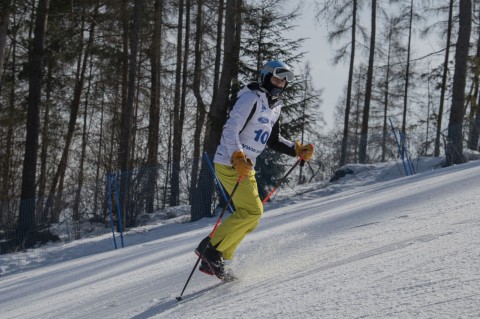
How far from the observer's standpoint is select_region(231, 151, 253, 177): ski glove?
4656 mm

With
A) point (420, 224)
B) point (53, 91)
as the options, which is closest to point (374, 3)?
point (53, 91)

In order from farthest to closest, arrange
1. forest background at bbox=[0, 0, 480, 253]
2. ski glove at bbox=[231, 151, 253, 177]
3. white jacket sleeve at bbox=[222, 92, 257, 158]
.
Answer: forest background at bbox=[0, 0, 480, 253] < white jacket sleeve at bbox=[222, 92, 257, 158] < ski glove at bbox=[231, 151, 253, 177]

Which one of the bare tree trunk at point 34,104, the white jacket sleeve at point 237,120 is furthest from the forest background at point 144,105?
the white jacket sleeve at point 237,120

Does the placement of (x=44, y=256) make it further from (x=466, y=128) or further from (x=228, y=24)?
(x=466, y=128)

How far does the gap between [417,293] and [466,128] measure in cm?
1369

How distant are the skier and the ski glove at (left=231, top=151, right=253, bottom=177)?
17 mm

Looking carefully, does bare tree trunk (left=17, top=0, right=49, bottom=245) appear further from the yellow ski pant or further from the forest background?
the yellow ski pant

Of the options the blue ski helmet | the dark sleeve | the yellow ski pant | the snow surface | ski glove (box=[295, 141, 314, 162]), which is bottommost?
the snow surface

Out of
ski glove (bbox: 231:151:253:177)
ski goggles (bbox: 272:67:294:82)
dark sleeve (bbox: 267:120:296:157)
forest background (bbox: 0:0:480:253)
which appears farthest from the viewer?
forest background (bbox: 0:0:480:253)

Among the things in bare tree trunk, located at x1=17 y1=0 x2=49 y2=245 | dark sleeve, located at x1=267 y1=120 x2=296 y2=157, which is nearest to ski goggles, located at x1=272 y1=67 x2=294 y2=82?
dark sleeve, located at x1=267 y1=120 x2=296 y2=157

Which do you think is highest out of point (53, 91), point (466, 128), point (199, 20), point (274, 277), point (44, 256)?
point (199, 20)

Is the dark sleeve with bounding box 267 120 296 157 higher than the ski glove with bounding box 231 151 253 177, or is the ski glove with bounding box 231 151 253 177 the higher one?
Answer: the dark sleeve with bounding box 267 120 296 157

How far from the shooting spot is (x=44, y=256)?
1264 cm

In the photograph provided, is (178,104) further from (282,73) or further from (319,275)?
(319,275)
